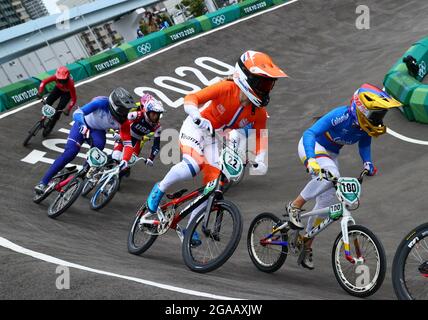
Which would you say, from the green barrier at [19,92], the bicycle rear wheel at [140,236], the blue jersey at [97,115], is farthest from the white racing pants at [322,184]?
the green barrier at [19,92]

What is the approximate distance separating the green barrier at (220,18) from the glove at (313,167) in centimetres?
2115

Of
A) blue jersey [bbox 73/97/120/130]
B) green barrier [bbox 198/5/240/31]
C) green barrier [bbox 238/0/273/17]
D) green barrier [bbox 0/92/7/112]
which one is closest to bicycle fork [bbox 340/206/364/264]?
blue jersey [bbox 73/97/120/130]

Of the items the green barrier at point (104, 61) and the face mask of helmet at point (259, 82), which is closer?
the face mask of helmet at point (259, 82)

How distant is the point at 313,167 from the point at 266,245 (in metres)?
1.53

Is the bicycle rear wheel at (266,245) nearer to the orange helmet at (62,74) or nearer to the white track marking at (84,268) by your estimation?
the white track marking at (84,268)

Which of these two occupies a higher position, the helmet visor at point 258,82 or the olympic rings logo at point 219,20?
the helmet visor at point 258,82

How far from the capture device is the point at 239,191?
13258 mm

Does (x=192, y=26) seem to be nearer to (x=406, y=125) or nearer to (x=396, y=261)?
(x=406, y=125)

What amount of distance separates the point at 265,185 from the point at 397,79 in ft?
18.0

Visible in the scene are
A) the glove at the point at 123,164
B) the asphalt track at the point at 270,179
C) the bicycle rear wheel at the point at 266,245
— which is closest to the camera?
the asphalt track at the point at 270,179

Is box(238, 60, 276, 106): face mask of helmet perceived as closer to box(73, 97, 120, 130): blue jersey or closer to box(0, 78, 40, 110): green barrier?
box(73, 97, 120, 130): blue jersey

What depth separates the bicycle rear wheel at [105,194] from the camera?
11.6m

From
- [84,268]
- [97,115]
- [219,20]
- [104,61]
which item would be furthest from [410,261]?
[219,20]

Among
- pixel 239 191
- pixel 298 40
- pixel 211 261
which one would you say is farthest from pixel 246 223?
pixel 298 40
